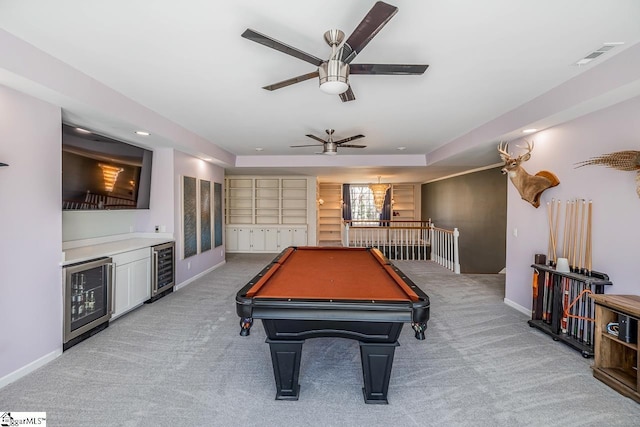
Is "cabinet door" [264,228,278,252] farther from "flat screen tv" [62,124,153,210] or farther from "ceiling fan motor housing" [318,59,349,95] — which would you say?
"ceiling fan motor housing" [318,59,349,95]

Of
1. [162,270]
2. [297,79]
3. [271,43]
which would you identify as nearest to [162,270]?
[162,270]

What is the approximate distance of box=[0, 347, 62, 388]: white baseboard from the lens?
240cm

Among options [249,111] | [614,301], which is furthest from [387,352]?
[249,111]

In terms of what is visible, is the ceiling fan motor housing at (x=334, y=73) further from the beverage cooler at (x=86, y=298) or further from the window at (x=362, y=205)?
the window at (x=362, y=205)

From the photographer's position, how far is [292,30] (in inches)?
81.2

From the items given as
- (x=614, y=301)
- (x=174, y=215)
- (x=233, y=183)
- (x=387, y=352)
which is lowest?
(x=387, y=352)

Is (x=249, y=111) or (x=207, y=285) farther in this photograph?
(x=207, y=285)

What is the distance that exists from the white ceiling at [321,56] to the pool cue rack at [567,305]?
5.42ft

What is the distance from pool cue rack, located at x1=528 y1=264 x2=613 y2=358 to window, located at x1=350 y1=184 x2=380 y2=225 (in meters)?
9.47

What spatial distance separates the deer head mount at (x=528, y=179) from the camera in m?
3.57

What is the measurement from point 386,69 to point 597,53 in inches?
68.8

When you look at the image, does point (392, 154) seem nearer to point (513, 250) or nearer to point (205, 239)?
point (513, 250)

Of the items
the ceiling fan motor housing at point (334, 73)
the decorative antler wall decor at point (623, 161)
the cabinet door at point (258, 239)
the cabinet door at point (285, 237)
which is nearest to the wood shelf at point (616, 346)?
the decorative antler wall decor at point (623, 161)

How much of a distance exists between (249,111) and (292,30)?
1.93m
